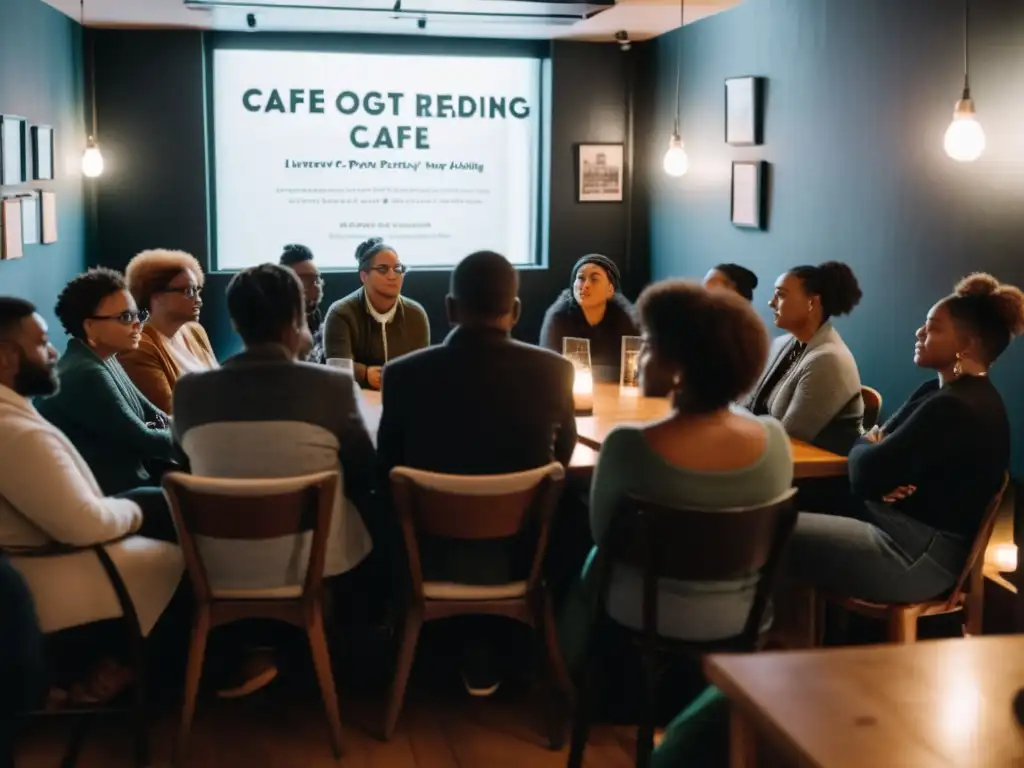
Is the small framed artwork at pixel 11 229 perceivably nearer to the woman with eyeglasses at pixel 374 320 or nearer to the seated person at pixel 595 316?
the woman with eyeglasses at pixel 374 320

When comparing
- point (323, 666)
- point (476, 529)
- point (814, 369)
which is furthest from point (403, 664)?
point (814, 369)

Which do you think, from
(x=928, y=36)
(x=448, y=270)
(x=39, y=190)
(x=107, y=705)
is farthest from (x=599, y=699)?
(x=448, y=270)

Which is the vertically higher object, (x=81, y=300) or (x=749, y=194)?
(x=749, y=194)

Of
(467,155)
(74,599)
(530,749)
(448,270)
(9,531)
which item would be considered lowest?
(530,749)

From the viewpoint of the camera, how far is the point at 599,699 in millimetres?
3084

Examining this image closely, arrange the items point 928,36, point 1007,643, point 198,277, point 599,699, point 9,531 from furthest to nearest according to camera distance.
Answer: point 928,36 < point 198,277 < point 599,699 < point 9,531 < point 1007,643

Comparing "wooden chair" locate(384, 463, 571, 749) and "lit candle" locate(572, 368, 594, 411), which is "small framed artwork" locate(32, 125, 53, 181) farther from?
"wooden chair" locate(384, 463, 571, 749)

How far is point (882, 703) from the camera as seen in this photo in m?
1.46

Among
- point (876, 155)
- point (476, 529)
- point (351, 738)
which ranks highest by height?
point (876, 155)

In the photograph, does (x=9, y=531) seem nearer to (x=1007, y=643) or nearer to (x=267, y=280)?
(x=267, y=280)

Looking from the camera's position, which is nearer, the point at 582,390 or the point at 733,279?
the point at 582,390

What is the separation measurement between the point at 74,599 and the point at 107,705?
14.5 inches

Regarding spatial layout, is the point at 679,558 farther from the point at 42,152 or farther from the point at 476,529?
the point at 42,152

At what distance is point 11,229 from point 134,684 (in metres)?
2.93
